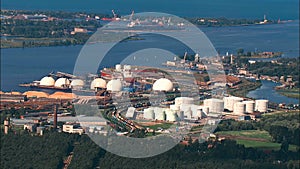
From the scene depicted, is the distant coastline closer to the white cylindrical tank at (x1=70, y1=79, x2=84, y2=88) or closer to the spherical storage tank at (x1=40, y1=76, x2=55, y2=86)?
the spherical storage tank at (x1=40, y1=76, x2=55, y2=86)

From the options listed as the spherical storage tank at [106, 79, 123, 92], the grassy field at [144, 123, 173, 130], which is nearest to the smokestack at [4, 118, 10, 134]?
the grassy field at [144, 123, 173, 130]

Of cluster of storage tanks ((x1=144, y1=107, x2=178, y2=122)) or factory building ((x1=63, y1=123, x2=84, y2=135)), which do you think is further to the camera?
cluster of storage tanks ((x1=144, y1=107, x2=178, y2=122))

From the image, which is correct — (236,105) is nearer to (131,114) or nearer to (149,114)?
(149,114)

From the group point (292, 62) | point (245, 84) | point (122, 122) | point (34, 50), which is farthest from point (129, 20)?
point (122, 122)

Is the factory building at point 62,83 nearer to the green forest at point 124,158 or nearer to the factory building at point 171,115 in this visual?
the factory building at point 171,115

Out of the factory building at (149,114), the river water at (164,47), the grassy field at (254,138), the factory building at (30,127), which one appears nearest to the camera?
the grassy field at (254,138)

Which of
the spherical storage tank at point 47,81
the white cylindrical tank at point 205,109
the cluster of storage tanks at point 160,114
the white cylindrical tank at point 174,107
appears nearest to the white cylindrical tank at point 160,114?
the cluster of storage tanks at point 160,114
